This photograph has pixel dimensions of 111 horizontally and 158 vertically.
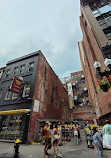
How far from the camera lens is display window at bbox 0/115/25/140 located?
953 centimetres

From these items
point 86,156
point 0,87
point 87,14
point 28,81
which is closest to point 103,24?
point 87,14

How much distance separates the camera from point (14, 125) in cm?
1024

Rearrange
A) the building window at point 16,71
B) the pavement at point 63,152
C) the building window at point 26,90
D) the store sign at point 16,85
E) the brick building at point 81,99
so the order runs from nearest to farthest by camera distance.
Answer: the pavement at point 63,152
the store sign at point 16,85
the building window at point 26,90
the building window at point 16,71
the brick building at point 81,99

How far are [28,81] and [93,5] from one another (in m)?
23.0

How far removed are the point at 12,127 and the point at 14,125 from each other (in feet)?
1.29

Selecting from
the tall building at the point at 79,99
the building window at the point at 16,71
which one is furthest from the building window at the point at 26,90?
the tall building at the point at 79,99

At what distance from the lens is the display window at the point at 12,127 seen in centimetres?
953

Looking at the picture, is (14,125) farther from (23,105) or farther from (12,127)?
(23,105)

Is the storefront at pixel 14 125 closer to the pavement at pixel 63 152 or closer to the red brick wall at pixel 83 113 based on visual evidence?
the pavement at pixel 63 152

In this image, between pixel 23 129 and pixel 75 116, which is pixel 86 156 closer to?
pixel 23 129

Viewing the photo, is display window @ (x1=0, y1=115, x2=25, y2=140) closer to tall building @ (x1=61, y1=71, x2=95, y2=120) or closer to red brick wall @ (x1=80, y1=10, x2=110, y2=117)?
red brick wall @ (x1=80, y1=10, x2=110, y2=117)

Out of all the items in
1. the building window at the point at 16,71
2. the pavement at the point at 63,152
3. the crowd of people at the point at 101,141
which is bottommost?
the pavement at the point at 63,152

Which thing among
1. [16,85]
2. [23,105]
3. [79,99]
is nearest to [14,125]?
[23,105]

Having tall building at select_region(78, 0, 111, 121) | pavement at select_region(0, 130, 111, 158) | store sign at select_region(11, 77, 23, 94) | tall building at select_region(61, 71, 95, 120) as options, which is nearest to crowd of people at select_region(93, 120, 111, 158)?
pavement at select_region(0, 130, 111, 158)
